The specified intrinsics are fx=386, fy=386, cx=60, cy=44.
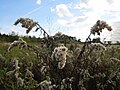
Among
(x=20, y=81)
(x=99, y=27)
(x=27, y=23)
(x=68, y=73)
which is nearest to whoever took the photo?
(x=99, y=27)

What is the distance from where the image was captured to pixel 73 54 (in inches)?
280

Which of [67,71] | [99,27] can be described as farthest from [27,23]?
[67,71]

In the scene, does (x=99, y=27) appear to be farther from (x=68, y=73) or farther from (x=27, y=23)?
(x=68, y=73)

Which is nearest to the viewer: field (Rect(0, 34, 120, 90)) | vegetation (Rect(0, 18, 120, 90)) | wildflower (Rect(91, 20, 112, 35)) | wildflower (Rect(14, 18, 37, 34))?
wildflower (Rect(91, 20, 112, 35))

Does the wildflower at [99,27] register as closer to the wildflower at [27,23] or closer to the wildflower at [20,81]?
the wildflower at [27,23]

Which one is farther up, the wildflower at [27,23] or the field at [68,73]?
the wildflower at [27,23]

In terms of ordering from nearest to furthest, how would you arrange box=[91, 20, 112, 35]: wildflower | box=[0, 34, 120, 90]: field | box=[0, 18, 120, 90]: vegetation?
box=[91, 20, 112, 35]: wildflower → box=[0, 18, 120, 90]: vegetation → box=[0, 34, 120, 90]: field

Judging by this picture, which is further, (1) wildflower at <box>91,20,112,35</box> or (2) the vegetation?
(2) the vegetation

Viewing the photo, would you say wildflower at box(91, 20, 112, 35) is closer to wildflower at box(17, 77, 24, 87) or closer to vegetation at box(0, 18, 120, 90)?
vegetation at box(0, 18, 120, 90)

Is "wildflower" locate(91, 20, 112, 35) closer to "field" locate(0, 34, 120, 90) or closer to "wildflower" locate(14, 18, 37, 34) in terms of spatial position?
"field" locate(0, 34, 120, 90)

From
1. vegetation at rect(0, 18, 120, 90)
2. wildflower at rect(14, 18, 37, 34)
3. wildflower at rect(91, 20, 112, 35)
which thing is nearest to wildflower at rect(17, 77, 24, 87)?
vegetation at rect(0, 18, 120, 90)

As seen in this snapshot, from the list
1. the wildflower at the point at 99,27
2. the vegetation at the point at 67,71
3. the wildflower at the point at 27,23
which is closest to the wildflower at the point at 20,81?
the vegetation at the point at 67,71

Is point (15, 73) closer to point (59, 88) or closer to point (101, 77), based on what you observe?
point (59, 88)

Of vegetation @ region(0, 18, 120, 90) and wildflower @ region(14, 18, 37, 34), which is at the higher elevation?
wildflower @ region(14, 18, 37, 34)
